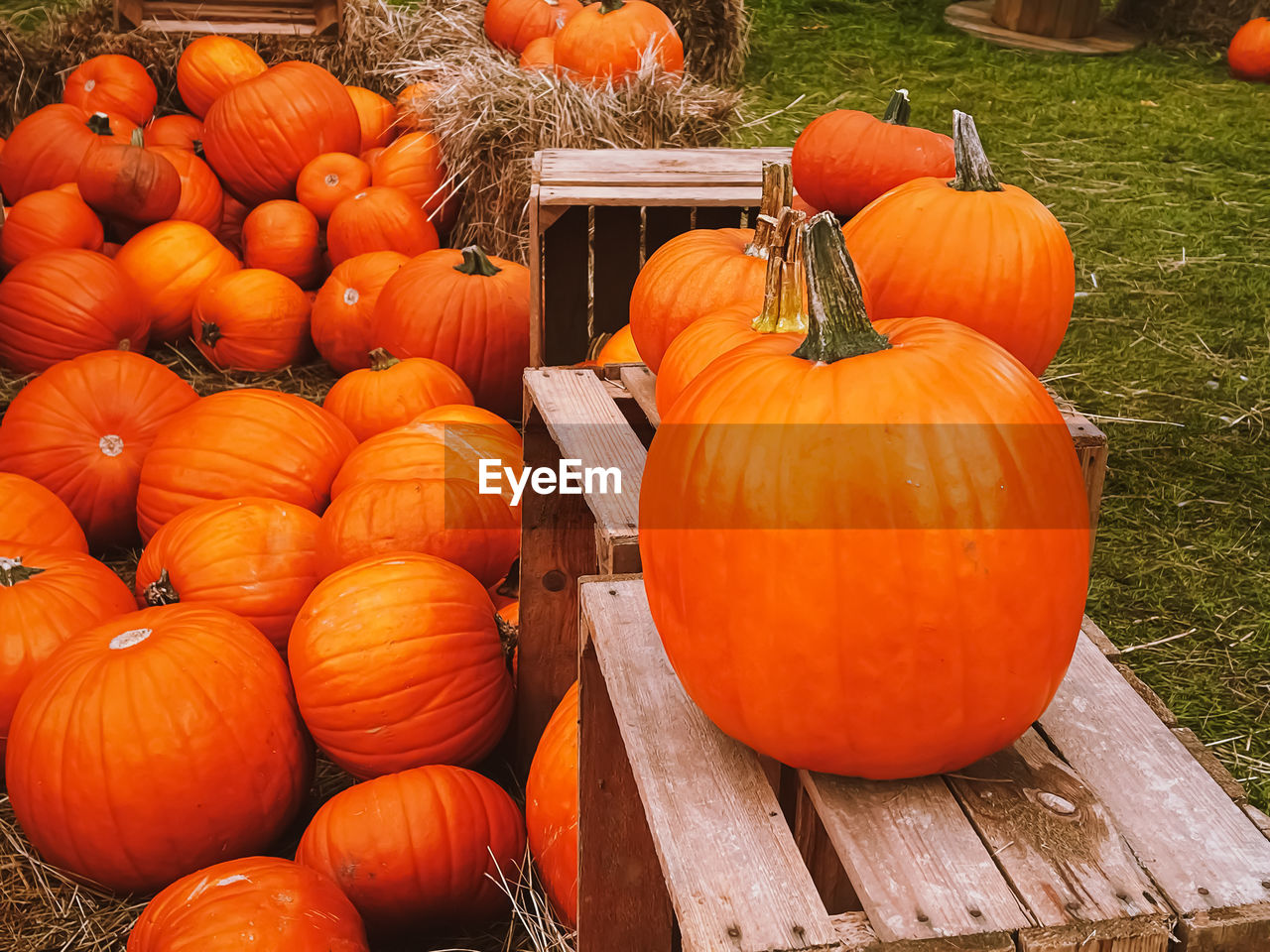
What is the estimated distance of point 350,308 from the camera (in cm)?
382

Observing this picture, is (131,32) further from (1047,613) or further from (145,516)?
(1047,613)

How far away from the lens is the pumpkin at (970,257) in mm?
1619

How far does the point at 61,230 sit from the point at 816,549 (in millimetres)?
3585

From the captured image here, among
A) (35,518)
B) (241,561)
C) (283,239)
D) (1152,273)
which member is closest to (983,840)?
(241,561)

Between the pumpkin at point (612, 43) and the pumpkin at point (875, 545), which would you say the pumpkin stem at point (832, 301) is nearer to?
the pumpkin at point (875, 545)

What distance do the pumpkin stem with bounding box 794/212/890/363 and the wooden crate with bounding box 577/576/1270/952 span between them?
0.41 m

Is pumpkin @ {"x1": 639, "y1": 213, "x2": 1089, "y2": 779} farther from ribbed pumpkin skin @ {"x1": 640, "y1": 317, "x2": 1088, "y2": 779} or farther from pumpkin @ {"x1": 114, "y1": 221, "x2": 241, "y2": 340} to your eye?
pumpkin @ {"x1": 114, "y1": 221, "x2": 241, "y2": 340}

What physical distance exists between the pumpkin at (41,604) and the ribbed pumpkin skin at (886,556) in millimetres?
1600

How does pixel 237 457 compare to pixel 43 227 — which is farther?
pixel 43 227

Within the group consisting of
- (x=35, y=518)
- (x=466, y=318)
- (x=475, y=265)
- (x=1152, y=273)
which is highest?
(x=475, y=265)

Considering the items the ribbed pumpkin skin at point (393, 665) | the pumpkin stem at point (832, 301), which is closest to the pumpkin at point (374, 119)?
the ribbed pumpkin skin at point (393, 665)

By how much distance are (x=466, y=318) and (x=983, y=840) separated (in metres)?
2.67

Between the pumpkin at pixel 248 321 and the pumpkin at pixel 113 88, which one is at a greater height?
the pumpkin at pixel 113 88

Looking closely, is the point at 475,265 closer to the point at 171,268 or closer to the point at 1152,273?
the point at 171,268
